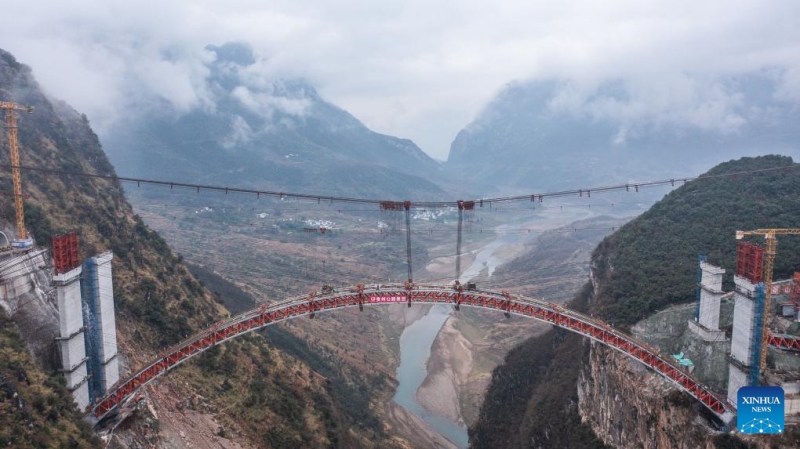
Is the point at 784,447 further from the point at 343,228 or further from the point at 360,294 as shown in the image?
the point at 343,228

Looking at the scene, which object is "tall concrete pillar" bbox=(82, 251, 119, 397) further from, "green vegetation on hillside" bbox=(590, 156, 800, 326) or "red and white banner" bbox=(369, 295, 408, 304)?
"green vegetation on hillside" bbox=(590, 156, 800, 326)

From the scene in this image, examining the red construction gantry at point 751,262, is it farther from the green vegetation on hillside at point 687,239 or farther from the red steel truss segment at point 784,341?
the green vegetation on hillside at point 687,239

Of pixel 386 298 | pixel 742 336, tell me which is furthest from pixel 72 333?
pixel 742 336

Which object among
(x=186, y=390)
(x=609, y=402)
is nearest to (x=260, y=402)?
(x=186, y=390)

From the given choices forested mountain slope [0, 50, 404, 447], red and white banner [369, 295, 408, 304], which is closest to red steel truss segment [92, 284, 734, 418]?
red and white banner [369, 295, 408, 304]

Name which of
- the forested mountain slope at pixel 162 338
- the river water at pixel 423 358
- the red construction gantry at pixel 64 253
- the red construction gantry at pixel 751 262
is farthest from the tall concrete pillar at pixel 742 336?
the river water at pixel 423 358

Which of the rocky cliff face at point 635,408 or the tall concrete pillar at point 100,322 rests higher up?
the tall concrete pillar at point 100,322

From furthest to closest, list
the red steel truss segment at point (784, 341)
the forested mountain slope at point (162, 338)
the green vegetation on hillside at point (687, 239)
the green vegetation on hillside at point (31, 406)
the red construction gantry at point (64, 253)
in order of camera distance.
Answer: the green vegetation on hillside at point (687, 239) < the forested mountain slope at point (162, 338) < the red steel truss segment at point (784, 341) < the red construction gantry at point (64, 253) < the green vegetation on hillside at point (31, 406)
